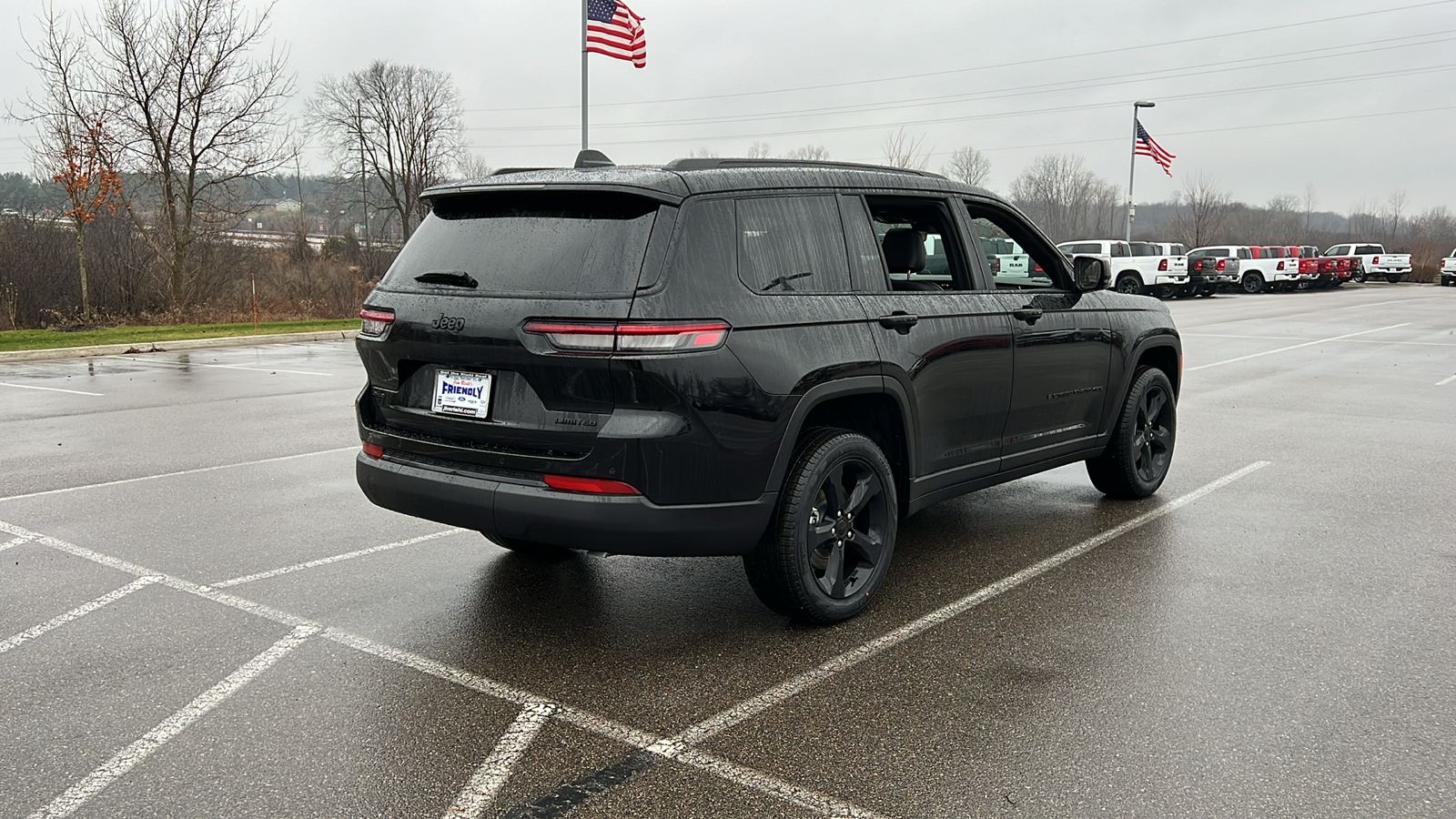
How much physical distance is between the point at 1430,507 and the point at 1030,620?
3780mm

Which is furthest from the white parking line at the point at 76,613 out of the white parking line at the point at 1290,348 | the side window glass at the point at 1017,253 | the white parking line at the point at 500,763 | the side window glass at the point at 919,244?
the white parking line at the point at 1290,348

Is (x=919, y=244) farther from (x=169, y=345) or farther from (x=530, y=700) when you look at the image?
(x=169, y=345)

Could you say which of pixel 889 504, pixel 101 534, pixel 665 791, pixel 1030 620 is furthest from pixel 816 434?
pixel 101 534

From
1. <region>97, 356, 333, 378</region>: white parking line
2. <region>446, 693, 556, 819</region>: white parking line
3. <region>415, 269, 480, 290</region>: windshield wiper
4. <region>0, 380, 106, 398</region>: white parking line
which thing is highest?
<region>415, 269, 480, 290</region>: windshield wiper

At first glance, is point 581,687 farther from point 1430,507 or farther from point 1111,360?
point 1430,507

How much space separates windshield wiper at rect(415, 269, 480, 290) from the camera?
4.25 m

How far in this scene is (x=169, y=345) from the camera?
19.1m

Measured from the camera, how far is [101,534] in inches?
236

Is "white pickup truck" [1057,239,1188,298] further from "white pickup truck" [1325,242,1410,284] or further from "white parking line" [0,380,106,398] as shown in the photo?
"white parking line" [0,380,106,398]

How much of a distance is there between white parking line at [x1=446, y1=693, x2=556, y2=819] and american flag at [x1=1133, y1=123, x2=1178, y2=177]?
40421 mm

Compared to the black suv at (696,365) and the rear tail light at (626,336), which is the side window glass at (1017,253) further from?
the rear tail light at (626,336)

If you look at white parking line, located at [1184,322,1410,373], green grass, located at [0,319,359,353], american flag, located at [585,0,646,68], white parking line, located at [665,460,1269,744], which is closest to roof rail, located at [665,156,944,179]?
white parking line, located at [665,460,1269,744]

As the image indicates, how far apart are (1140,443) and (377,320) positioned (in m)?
4.71

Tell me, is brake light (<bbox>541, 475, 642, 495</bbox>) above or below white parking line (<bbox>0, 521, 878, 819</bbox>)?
above
